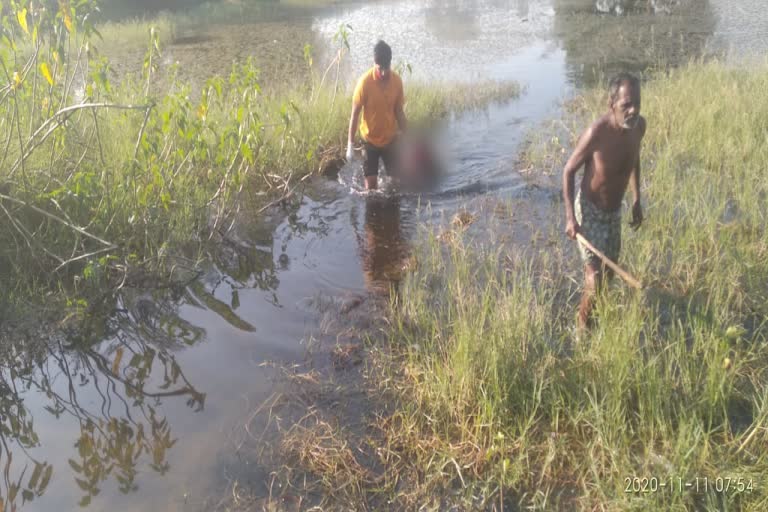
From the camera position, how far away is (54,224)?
3.93m

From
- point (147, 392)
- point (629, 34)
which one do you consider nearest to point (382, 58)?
point (147, 392)

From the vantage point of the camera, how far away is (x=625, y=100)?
289cm

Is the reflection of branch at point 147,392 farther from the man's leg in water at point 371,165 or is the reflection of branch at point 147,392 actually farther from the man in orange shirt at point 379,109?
the man's leg in water at point 371,165

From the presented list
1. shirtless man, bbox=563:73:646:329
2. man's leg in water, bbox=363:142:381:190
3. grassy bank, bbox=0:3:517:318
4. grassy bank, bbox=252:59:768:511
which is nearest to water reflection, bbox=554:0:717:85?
man's leg in water, bbox=363:142:381:190

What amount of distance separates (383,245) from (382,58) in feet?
5.46

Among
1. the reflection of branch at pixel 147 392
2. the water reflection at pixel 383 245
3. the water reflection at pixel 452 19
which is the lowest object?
the reflection of branch at pixel 147 392

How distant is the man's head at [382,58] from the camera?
4945 mm

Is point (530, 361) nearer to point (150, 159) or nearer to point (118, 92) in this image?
point (150, 159)

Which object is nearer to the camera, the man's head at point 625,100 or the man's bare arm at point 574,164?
the man's head at point 625,100

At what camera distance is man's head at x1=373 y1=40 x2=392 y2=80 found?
4945 millimetres

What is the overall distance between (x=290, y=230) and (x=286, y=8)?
21888 millimetres

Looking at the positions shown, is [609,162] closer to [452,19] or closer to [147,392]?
[147,392]

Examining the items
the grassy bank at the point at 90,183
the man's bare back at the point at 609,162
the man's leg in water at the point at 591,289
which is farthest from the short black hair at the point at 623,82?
the grassy bank at the point at 90,183

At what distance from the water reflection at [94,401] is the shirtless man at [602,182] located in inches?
89.7
